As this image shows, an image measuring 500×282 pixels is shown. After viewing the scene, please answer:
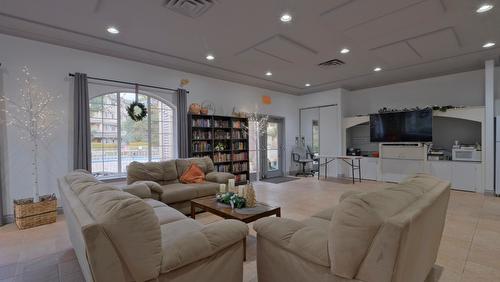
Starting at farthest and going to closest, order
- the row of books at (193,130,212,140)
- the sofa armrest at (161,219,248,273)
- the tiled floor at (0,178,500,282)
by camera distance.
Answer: the row of books at (193,130,212,140)
the tiled floor at (0,178,500,282)
the sofa armrest at (161,219,248,273)

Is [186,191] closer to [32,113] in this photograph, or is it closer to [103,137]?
[103,137]

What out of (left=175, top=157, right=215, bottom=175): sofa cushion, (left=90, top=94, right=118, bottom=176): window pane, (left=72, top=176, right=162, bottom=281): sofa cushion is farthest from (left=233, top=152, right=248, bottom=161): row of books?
(left=72, top=176, right=162, bottom=281): sofa cushion

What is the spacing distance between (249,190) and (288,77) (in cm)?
426

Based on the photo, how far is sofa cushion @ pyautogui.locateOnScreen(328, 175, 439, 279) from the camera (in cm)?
131

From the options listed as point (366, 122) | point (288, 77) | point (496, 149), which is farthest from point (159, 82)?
point (496, 149)

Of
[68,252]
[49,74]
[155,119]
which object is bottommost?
[68,252]

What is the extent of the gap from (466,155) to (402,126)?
1500mm

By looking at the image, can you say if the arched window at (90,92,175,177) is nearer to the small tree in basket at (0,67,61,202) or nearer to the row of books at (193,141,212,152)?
the row of books at (193,141,212,152)

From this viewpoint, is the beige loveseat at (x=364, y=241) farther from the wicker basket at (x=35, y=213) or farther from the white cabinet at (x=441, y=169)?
the white cabinet at (x=441, y=169)

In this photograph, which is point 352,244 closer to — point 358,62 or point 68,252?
point 68,252

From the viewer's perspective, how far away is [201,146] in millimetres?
5922

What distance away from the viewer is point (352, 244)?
1.34 m

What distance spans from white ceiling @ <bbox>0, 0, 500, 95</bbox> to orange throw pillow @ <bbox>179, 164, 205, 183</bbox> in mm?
2248

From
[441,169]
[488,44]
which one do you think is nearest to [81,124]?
[488,44]
